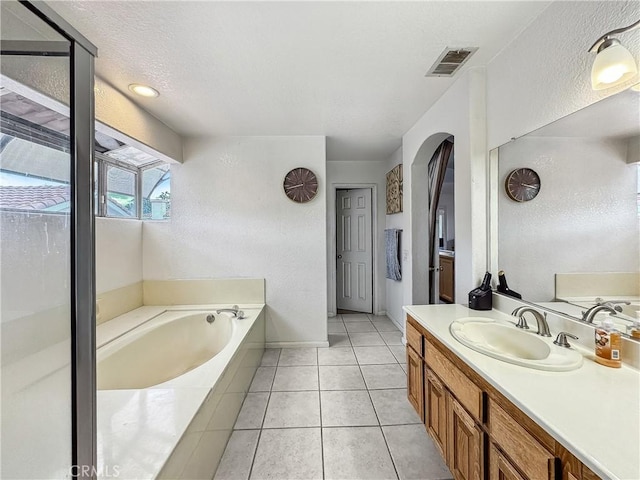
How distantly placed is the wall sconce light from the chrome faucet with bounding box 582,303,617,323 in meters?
0.88

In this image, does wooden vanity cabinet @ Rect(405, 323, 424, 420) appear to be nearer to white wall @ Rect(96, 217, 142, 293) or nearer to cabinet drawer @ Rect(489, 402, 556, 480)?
cabinet drawer @ Rect(489, 402, 556, 480)

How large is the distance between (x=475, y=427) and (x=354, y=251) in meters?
3.36

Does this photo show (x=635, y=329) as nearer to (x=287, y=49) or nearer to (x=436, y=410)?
(x=436, y=410)

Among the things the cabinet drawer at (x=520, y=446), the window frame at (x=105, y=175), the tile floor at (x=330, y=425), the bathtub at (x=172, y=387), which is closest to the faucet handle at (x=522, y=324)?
the cabinet drawer at (x=520, y=446)

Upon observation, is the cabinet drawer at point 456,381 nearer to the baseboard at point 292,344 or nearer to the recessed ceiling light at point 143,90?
the baseboard at point 292,344

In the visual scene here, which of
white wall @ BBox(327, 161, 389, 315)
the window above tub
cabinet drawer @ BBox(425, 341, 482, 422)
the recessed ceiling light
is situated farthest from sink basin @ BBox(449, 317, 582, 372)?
white wall @ BBox(327, 161, 389, 315)

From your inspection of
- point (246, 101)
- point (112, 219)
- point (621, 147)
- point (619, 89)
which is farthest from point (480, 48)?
point (112, 219)

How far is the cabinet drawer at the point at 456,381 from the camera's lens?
41.8 inches

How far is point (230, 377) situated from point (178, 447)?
70cm

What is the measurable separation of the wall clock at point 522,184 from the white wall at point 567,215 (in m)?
0.03

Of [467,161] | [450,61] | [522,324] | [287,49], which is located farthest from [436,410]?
[287,49]

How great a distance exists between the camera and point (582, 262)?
1.24 meters

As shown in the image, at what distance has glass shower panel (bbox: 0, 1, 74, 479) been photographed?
26.2 inches

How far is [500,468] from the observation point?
928mm
